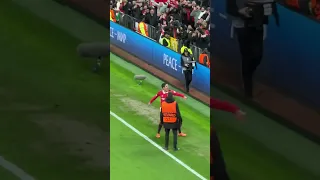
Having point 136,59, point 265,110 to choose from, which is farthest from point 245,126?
point 136,59

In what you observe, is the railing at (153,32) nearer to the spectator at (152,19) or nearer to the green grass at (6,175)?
the spectator at (152,19)

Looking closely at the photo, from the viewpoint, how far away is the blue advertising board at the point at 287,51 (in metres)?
1.43

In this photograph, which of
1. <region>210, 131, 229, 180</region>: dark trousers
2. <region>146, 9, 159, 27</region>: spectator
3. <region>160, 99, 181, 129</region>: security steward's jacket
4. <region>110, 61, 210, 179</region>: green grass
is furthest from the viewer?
<region>146, 9, 159, 27</region>: spectator

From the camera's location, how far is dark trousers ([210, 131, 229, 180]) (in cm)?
155

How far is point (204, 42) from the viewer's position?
9.12 meters

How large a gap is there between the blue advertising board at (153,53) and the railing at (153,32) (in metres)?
0.08

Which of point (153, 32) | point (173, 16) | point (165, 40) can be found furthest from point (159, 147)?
point (173, 16)

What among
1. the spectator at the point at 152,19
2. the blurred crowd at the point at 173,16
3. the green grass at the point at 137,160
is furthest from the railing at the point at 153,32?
the green grass at the point at 137,160

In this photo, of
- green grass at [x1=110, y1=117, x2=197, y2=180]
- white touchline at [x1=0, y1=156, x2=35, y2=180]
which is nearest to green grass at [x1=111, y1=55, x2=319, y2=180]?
white touchline at [x1=0, y1=156, x2=35, y2=180]

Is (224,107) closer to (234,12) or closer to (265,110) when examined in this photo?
(265,110)

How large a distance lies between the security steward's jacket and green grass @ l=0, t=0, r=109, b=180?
5.92 m

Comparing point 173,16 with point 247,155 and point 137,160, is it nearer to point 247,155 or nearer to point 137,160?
point 137,160

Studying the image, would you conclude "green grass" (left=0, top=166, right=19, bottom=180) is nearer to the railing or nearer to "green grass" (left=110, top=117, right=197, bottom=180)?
"green grass" (left=110, top=117, right=197, bottom=180)

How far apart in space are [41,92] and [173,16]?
9.25 meters
